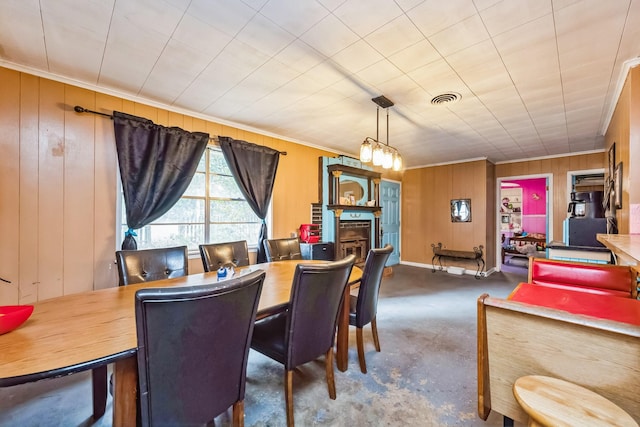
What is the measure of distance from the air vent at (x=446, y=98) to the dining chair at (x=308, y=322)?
2047 mm

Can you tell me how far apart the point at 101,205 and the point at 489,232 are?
6.42 m

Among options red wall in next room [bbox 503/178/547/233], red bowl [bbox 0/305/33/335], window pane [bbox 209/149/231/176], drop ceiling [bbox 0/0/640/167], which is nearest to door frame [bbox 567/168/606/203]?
drop ceiling [bbox 0/0/640/167]

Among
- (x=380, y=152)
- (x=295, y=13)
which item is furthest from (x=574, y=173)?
(x=295, y=13)

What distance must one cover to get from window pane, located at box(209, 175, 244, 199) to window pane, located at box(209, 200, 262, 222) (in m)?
0.08

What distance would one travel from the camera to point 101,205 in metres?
2.64

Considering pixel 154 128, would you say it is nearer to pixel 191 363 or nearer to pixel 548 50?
pixel 191 363

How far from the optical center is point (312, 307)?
154 centimetres

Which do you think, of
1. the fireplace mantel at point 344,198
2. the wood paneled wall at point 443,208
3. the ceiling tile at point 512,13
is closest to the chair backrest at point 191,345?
the ceiling tile at point 512,13

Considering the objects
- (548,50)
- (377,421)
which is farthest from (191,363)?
(548,50)

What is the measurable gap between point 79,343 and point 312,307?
1.01m

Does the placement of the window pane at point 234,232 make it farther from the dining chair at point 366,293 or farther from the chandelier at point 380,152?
the dining chair at point 366,293

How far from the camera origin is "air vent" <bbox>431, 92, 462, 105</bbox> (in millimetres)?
2660

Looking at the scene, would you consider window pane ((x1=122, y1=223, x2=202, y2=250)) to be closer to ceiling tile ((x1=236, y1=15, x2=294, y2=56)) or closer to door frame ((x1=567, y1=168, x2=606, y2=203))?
ceiling tile ((x1=236, y1=15, x2=294, y2=56))

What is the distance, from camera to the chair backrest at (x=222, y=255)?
2504 mm
